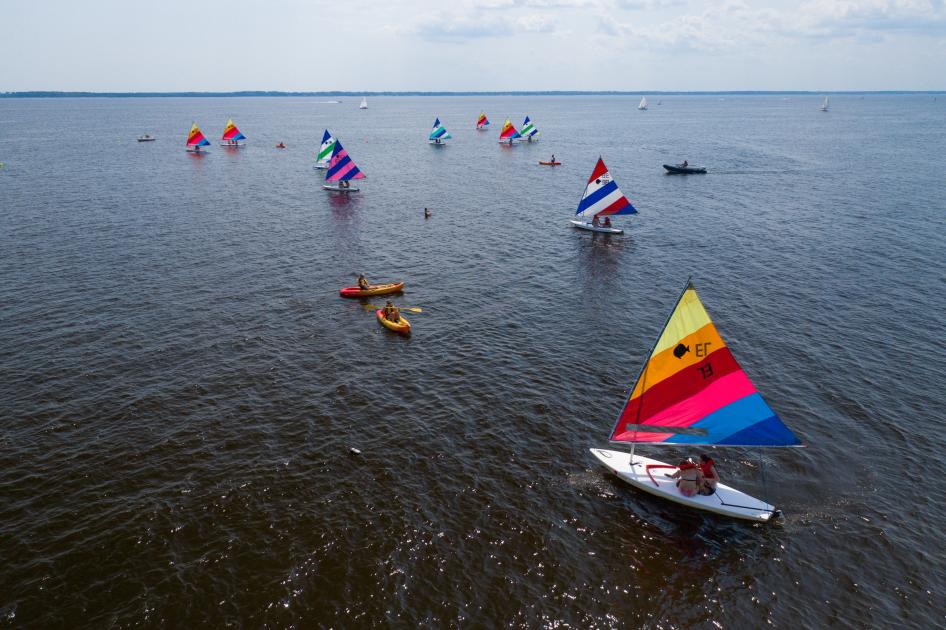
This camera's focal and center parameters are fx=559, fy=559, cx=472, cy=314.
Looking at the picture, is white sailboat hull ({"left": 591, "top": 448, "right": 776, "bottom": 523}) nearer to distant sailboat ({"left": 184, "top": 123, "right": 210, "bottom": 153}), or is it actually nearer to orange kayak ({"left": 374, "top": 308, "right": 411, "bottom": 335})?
orange kayak ({"left": 374, "top": 308, "right": 411, "bottom": 335})

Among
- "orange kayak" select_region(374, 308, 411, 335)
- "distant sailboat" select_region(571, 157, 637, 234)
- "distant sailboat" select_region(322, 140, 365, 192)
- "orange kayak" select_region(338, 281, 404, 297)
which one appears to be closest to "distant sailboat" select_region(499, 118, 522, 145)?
"distant sailboat" select_region(322, 140, 365, 192)

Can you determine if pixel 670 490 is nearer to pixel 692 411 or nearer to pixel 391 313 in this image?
pixel 692 411

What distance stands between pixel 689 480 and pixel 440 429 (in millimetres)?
15296

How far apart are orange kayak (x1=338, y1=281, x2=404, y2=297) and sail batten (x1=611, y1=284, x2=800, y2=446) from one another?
32.5 meters

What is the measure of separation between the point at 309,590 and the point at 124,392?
23357mm

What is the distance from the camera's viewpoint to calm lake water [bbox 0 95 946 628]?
25.0 metres

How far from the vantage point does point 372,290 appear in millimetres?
57875

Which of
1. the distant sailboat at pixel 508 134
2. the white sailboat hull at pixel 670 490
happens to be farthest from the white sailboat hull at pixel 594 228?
the distant sailboat at pixel 508 134

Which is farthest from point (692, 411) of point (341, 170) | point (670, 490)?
point (341, 170)

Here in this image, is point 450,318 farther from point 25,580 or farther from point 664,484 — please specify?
point 25,580

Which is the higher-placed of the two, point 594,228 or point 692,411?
point 692,411

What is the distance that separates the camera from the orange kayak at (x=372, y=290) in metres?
57.3

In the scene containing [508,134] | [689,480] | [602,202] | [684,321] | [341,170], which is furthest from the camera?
[508,134]

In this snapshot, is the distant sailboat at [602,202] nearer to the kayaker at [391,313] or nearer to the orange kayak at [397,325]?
the kayaker at [391,313]
